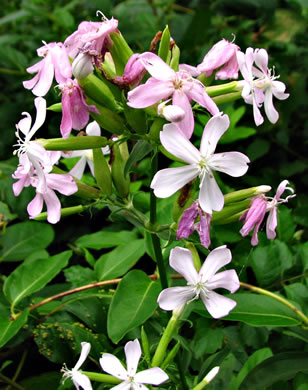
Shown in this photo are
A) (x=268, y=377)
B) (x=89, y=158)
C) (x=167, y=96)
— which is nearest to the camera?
(x=167, y=96)

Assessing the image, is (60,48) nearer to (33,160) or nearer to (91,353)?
(33,160)

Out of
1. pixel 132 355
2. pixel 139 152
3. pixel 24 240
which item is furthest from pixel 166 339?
pixel 24 240

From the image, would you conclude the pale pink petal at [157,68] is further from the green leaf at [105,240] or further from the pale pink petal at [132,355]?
the green leaf at [105,240]

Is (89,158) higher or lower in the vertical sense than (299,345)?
higher

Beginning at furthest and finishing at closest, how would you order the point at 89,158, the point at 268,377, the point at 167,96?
the point at 89,158, the point at 268,377, the point at 167,96

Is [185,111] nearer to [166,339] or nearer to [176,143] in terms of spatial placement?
[176,143]

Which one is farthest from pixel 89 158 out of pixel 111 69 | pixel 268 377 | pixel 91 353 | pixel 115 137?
pixel 268 377

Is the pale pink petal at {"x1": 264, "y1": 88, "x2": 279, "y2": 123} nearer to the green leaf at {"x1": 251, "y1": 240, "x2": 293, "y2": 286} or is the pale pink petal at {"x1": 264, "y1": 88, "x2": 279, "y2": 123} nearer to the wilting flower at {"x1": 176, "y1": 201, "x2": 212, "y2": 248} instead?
the wilting flower at {"x1": 176, "y1": 201, "x2": 212, "y2": 248}
